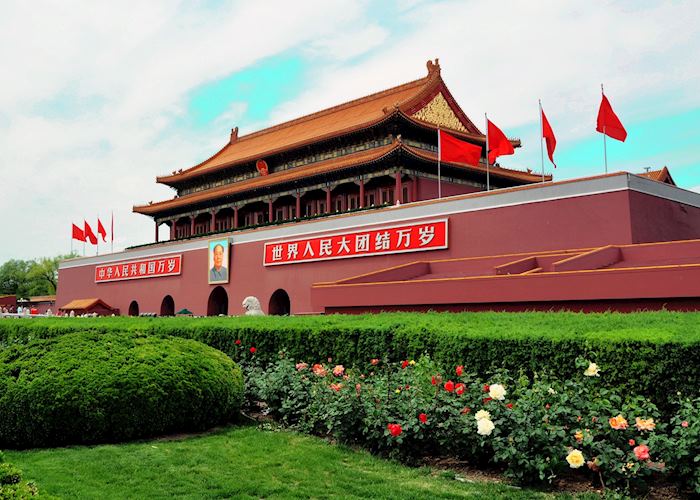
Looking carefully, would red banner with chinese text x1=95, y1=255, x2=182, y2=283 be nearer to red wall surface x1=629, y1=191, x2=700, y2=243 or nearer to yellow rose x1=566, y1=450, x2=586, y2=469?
red wall surface x1=629, y1=191, x2=700, y2=243

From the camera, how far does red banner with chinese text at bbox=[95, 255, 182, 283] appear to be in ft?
93.0

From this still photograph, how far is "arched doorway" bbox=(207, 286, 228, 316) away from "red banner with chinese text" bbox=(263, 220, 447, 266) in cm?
395

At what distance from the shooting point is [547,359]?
18.3ft

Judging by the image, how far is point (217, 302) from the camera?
26953 mm

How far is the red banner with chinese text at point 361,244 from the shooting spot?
17641mm

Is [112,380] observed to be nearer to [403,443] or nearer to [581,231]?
[403,443]

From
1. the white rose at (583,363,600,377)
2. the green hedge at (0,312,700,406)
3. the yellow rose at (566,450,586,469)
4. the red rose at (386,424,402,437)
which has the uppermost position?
the green hedge at (0,312,700,406)

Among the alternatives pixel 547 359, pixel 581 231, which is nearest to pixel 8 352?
pixel 547 359

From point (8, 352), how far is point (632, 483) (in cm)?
605

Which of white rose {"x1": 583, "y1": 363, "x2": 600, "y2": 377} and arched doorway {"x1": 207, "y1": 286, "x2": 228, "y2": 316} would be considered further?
arched doorway {"x1": 207, "y1": 286, "x2": 228, "y2": 316}

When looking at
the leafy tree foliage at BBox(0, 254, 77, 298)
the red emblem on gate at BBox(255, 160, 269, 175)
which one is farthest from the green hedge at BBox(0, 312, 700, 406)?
the leafy tree foliage at BBox(0, 254, 77, 298)

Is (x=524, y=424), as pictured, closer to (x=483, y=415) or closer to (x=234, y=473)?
(x=483, y=415)

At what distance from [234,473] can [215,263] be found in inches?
843

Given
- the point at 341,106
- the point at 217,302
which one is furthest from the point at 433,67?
the point at 217,302
